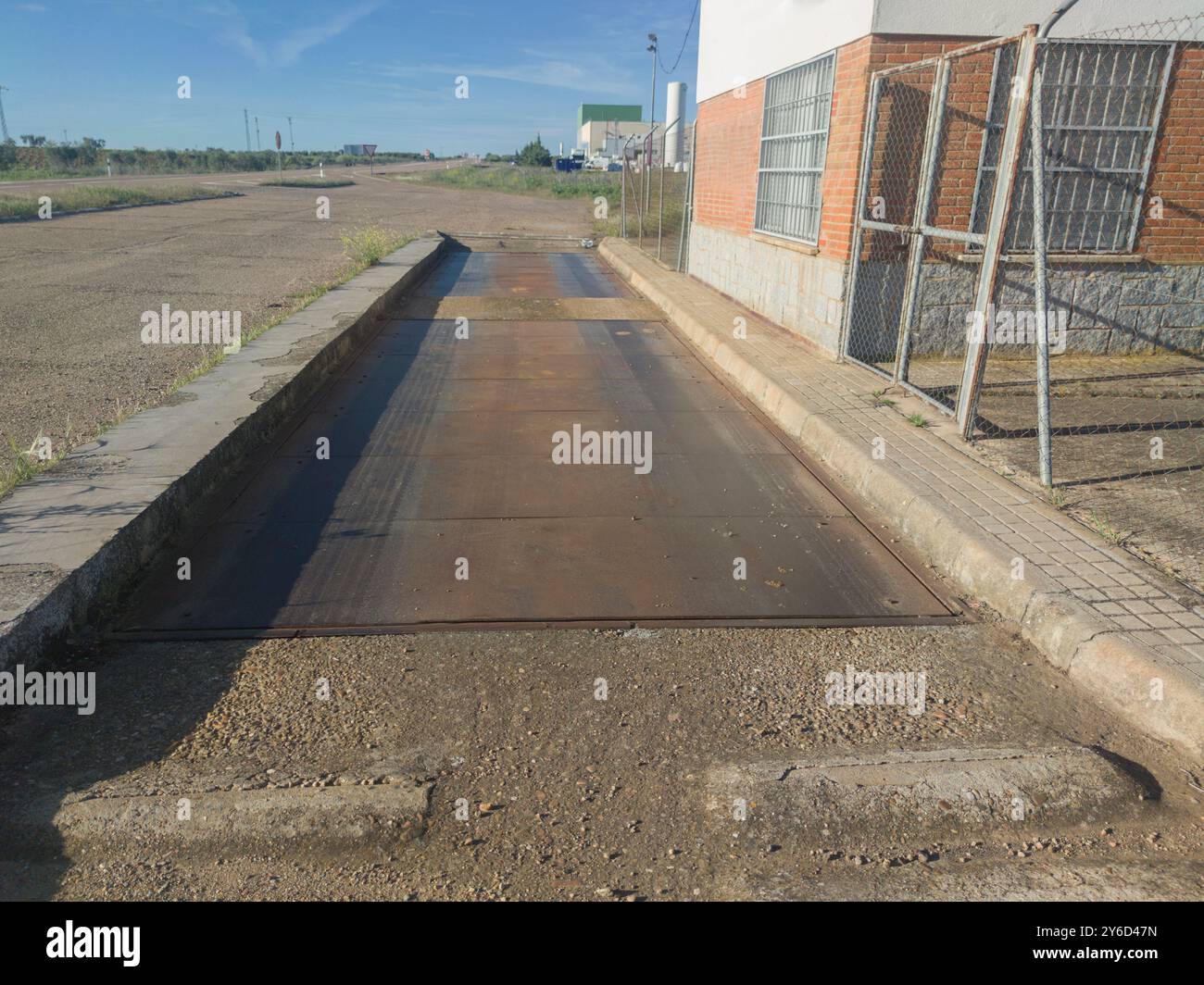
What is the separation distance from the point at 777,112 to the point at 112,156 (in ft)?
263

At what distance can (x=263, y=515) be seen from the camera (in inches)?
209

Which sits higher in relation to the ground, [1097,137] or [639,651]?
[1097,137]

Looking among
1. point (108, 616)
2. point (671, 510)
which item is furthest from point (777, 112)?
point (108, 616)

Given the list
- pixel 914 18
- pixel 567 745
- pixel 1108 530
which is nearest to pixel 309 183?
pixel 914 18

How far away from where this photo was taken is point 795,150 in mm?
10180

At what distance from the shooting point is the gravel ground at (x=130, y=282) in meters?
7.41

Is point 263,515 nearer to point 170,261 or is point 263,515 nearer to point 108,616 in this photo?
point 108,616

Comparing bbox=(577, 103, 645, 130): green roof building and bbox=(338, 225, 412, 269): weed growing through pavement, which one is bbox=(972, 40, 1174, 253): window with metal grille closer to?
bbox=(338, 225, 412, 269): weed growing through pavement

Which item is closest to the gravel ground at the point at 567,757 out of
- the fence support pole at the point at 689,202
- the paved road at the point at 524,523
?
the paved road at the point at 524,523

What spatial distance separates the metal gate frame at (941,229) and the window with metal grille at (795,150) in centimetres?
111

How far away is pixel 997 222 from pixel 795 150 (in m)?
5.02

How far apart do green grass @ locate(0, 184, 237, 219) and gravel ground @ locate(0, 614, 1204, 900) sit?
2668cm

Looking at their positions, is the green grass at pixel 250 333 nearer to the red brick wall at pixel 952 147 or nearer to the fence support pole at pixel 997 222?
the fence support pole at pixel 997 222
